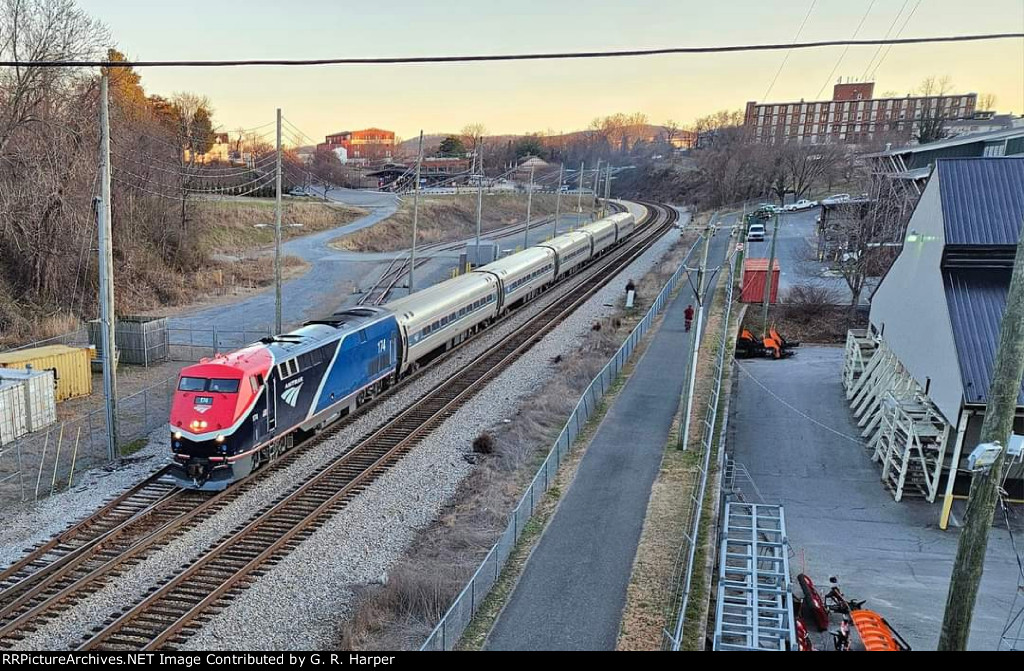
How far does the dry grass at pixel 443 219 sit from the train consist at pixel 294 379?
36.2 m

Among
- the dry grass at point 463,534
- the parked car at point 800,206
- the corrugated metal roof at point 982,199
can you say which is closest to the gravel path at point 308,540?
the dry grass at point 463,534

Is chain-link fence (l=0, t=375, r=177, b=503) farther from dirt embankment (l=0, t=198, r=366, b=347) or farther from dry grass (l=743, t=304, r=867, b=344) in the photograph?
dry grass (l=743, t=304, r=867, b=344)

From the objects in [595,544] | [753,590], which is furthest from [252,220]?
[753,590]

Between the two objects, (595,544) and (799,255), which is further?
(799,255)

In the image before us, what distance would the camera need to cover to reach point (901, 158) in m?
63.0

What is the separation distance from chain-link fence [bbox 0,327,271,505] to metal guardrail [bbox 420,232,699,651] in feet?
38.0

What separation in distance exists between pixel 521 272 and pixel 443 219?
45.2m

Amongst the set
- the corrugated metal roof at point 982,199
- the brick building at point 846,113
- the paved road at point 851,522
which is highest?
Result: the brick building at point 846,113

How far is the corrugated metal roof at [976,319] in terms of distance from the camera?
59.2 ft

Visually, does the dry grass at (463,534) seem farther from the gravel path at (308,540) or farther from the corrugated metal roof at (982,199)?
the corrugated metal roof at (982,199)

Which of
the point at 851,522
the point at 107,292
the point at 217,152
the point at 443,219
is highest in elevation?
the point at 217,152

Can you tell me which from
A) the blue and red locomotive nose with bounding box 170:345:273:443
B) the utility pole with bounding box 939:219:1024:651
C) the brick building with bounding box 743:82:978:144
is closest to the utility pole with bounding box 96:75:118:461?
the blue and red locomotive nose with bounding box 170:345:273:443

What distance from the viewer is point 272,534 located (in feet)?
52.1

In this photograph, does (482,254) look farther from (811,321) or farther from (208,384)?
(208,384)
